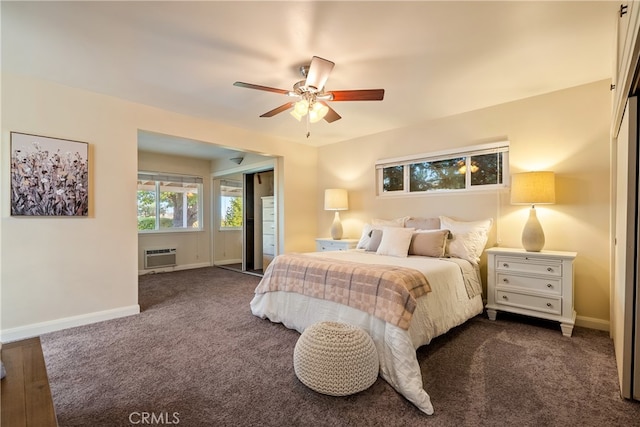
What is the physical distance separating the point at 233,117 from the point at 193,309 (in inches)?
98.1

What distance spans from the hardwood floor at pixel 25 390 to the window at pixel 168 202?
483 cm

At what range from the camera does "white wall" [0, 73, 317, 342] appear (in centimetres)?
270

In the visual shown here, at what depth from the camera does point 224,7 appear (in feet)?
6.09

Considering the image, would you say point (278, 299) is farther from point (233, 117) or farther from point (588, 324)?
point (588, 324)

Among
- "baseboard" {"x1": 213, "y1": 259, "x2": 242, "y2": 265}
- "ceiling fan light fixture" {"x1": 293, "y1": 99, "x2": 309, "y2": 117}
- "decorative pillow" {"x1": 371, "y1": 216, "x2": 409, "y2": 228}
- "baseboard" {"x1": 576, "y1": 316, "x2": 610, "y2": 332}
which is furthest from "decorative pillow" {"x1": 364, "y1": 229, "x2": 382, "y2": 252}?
"baseboard" {"x1": 213, "y1": 259, "x2": 242, "y2": 265}

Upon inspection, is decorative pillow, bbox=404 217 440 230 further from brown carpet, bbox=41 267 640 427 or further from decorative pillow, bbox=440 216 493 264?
brown carpet, bbox=41 267 640 427

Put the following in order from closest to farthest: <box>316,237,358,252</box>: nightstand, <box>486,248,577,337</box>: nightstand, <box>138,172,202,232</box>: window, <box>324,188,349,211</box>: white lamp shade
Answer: <box>486,248,577,337</box>: nightstand, <box>316,237,358,252</box>: nightstand, <box>324,188,349,211</box>: white lamp shade, <box>138,172,202,232</box>: window

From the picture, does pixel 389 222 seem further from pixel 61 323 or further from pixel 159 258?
pixel 159 258

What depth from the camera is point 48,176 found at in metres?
2.88

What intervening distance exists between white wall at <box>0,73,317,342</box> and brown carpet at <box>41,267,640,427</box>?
31 centimetres

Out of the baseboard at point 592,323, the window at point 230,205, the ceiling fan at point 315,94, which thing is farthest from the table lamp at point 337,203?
the window at point 230,205

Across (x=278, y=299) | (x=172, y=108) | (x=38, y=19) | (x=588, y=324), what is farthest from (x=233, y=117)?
(x=588, y=324)

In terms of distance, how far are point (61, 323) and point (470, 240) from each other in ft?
14.1

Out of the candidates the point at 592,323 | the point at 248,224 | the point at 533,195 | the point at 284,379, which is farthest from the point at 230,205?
the point at 592,323
